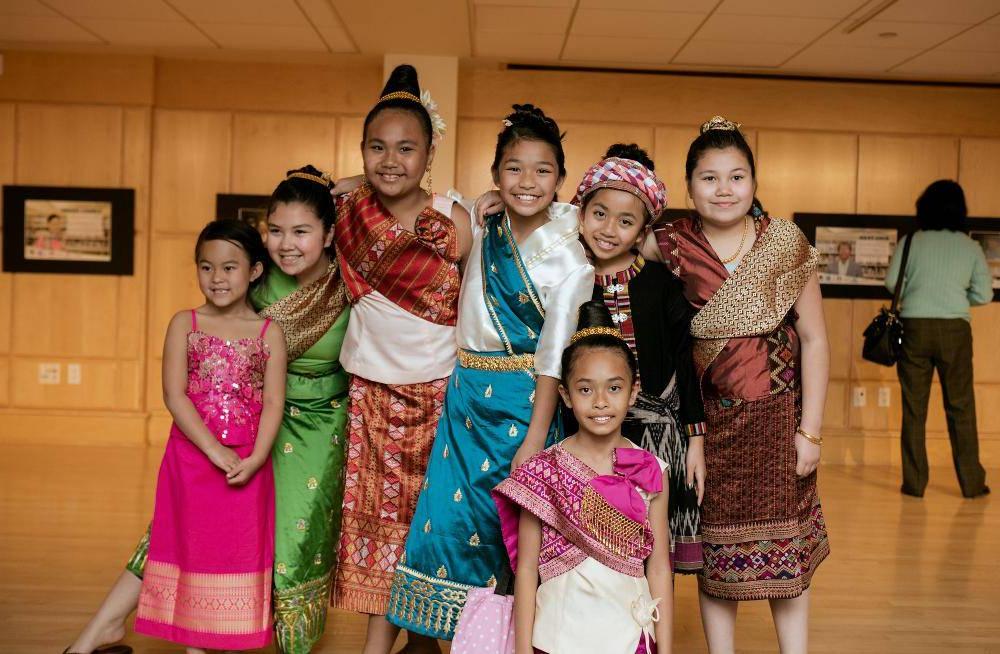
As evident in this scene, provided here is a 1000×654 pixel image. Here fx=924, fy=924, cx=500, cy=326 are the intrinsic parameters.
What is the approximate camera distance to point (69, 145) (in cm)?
720

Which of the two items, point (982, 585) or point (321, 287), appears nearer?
point (321, 287)

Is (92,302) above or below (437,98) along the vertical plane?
below

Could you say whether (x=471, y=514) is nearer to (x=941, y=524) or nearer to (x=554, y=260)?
(x=554, y=260)

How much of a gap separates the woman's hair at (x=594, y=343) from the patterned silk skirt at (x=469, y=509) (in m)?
0.22

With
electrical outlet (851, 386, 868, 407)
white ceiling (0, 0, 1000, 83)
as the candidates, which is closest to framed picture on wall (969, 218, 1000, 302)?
white ceiling (0, 0, 1000, 83)

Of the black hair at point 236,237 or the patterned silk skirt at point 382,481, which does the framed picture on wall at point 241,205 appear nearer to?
the black hair at point 236,237

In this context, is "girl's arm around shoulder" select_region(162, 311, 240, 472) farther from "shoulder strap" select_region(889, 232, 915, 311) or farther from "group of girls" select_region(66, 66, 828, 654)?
"shoulder strap" select_region(889, 232, 915, 311)

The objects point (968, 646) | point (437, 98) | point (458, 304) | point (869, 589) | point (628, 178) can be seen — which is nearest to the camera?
point (628, 178)

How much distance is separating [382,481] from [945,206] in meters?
4.79

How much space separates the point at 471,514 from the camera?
2.48 m

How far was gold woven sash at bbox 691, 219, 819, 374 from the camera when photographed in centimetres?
245

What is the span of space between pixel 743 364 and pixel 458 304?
0.82m

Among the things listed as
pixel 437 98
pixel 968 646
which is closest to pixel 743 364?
pixel 968 646

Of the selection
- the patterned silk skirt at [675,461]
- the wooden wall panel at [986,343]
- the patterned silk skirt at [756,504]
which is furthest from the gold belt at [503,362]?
the wooden wall panel at [986,343]
